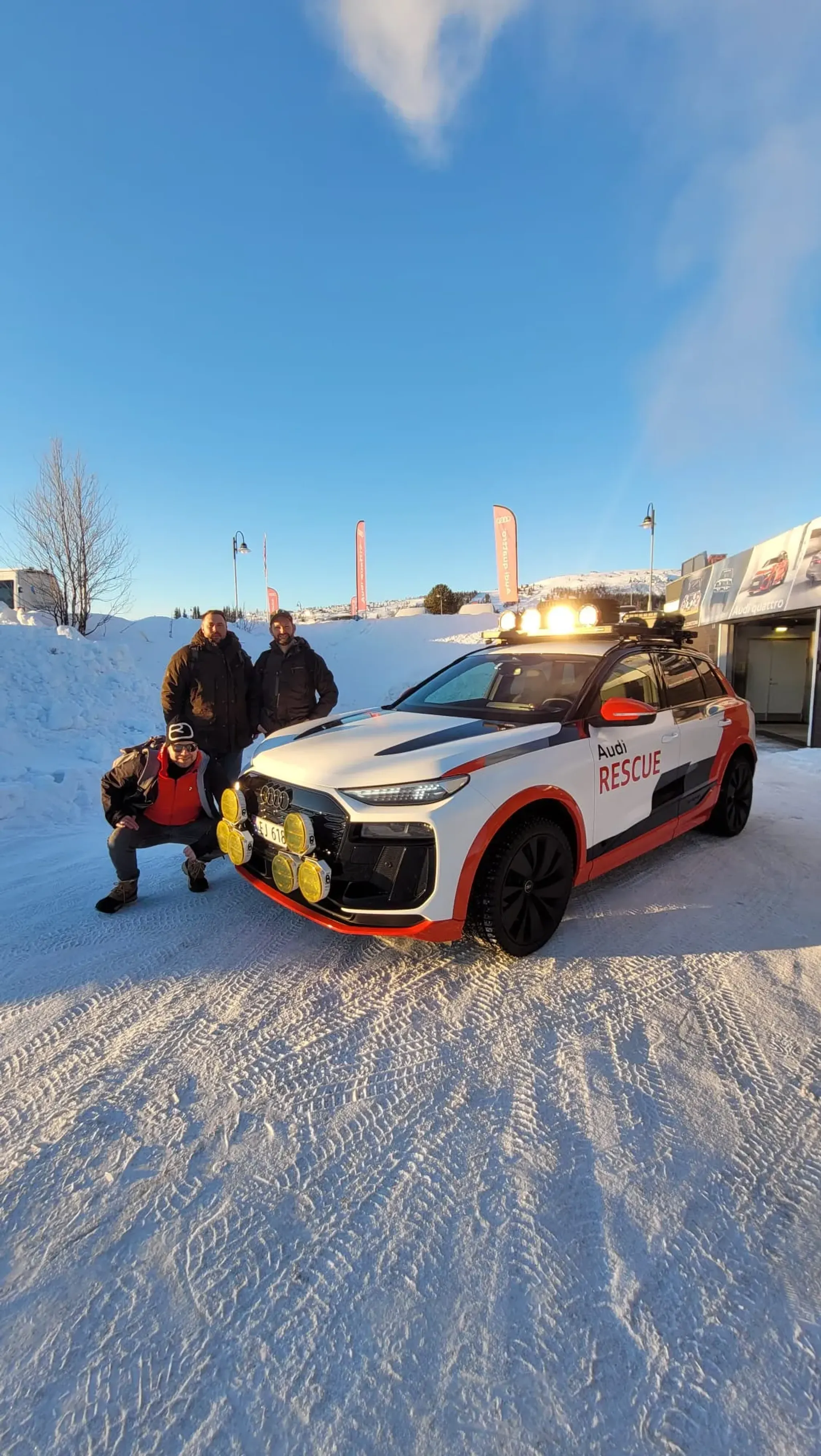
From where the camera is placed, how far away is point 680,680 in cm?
415

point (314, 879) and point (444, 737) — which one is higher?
point (444, 737)

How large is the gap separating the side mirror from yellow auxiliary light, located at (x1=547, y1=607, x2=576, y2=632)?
115 centimetres

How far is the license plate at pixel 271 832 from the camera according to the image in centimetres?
290

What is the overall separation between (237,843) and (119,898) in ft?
3.15

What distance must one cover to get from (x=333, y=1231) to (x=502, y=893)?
141 cm

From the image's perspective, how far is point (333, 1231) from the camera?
1.60 metres

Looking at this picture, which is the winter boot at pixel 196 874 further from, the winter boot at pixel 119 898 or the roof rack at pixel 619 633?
the roof rack at pixel 619 633

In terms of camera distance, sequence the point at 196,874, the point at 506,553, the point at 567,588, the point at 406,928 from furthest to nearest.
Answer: the point at 567,588
the point at 506,553
the point at 196,874
the point at 406,928

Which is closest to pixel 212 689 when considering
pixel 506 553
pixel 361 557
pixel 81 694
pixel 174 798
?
pixel 174 798

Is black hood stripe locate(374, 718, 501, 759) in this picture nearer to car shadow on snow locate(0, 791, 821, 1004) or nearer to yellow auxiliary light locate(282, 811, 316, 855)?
yellow auxiliary light locate(282, 811, 316, 855)

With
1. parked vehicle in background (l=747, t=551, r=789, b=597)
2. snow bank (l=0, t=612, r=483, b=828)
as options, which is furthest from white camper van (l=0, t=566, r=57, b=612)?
parked vehicle in background (l=747, t=551, r=789, b=597)

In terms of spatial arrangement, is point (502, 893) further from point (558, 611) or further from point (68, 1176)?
point (558, 611)

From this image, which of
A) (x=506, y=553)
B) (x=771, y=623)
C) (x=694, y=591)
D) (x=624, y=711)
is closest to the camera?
(x=624, y=711)

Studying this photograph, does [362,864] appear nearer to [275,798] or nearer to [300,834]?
[300,834]
